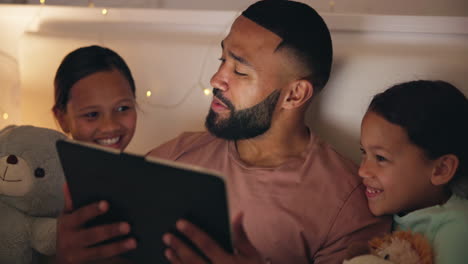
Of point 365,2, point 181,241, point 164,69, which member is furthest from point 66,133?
point 365,2

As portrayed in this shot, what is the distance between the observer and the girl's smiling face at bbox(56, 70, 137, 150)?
1.20 meters

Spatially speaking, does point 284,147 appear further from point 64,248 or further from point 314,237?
point 64,248

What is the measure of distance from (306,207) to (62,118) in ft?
2.29

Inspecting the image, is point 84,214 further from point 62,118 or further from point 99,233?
point 62,118

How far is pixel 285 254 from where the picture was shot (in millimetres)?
1021

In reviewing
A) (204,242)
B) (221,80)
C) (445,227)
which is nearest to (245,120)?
(221,80)

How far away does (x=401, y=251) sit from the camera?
889 mm

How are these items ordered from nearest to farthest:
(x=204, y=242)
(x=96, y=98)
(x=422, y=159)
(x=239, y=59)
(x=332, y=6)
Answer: (x=204, y=242), (x=422, y=159), (x=239, y=59), (x=96, y=98), (x=332, y=6)

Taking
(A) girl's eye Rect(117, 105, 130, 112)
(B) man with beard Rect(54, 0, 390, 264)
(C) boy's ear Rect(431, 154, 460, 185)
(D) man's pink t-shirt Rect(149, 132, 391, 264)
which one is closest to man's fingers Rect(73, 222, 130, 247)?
(B) man with beard Rect(54, 0, 390, 264)

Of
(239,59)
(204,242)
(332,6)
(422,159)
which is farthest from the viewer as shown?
(332,6)

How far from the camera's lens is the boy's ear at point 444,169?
943mm

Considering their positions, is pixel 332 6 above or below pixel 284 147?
above

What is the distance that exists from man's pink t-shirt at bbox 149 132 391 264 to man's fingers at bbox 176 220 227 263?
21 centimetres

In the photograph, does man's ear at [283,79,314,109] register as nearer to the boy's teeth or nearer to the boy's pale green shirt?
the boy's pale green shirt
